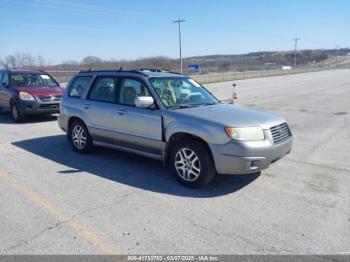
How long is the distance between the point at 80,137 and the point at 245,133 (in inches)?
144

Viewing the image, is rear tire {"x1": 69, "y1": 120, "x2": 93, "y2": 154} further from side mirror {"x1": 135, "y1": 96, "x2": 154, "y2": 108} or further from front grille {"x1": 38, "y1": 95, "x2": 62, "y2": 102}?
front grille {"x1": 38, "y1": 95, "x2": 62, "y2": 102}

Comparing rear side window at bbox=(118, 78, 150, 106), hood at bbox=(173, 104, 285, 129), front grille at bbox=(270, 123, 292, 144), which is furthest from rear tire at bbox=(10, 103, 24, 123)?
front grille at bbox=(270, 123, 292, 144)

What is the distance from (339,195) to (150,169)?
2.95 metres

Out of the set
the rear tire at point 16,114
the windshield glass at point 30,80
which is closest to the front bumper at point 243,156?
the rear tire at point 16,114

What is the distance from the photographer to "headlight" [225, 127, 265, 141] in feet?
15.6

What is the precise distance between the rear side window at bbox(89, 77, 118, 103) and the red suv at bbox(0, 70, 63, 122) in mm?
5056

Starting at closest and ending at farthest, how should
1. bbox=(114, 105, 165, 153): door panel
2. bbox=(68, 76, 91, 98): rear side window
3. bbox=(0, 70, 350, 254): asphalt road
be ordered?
bbox=(0, 70, 350, 254): asphalt road → bbox=(114, 105, 165, 153): door panel → bbox=(68, 76, 91, 98): rear side window

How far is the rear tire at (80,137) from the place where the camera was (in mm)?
6957

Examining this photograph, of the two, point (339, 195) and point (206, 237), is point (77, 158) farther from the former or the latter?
point (339, 195)

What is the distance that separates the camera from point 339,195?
489 cm

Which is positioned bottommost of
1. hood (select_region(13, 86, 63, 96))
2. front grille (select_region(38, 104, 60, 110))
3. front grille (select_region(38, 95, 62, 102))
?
front grille (select_region(38, 104, 60, 110))

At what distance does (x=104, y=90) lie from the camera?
21.7 ft

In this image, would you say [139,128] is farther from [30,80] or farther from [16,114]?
[30,80]

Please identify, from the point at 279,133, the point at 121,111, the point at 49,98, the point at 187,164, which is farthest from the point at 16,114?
the point at 279,133
